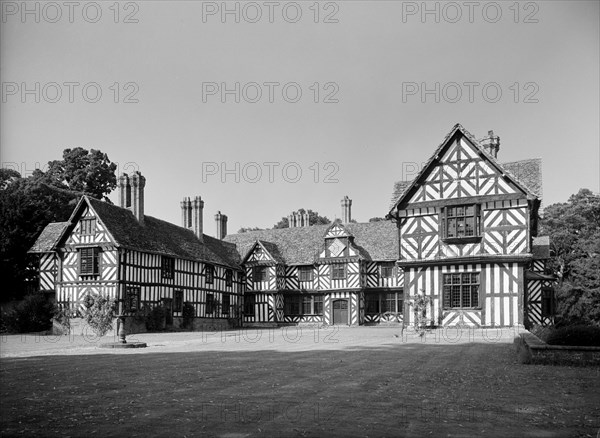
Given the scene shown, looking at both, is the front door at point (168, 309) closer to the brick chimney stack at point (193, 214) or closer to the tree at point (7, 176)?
the brick chimney stack at point (193, 214)

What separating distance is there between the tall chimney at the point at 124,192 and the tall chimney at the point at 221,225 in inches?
581

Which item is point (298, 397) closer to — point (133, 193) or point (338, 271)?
point (133, 193)

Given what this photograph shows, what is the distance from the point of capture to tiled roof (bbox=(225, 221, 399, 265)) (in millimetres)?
43500

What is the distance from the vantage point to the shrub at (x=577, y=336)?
49.2 feet

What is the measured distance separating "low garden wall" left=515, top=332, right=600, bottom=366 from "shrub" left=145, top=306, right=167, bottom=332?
79.1 ft

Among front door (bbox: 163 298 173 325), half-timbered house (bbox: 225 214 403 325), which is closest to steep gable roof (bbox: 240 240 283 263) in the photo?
half-timbered house (bbox: 225 214 403 325)

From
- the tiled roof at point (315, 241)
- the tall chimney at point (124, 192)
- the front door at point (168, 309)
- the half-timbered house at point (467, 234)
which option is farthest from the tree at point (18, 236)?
the half-timbered house at point (467, 234)

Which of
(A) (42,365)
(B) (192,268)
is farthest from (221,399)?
(B) (192,268)

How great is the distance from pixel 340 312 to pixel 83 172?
30291 millimetres

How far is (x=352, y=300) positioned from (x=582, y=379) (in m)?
31.3

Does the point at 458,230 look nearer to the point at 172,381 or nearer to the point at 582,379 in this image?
the point at 582,379

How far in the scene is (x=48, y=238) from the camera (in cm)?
3825

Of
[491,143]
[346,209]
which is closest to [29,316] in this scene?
[346,209]

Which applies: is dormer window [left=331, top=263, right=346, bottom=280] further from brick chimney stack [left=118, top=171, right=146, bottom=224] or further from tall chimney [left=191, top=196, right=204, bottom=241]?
brick chimney stack [left=118, top=171, right=146, bottom=224]
